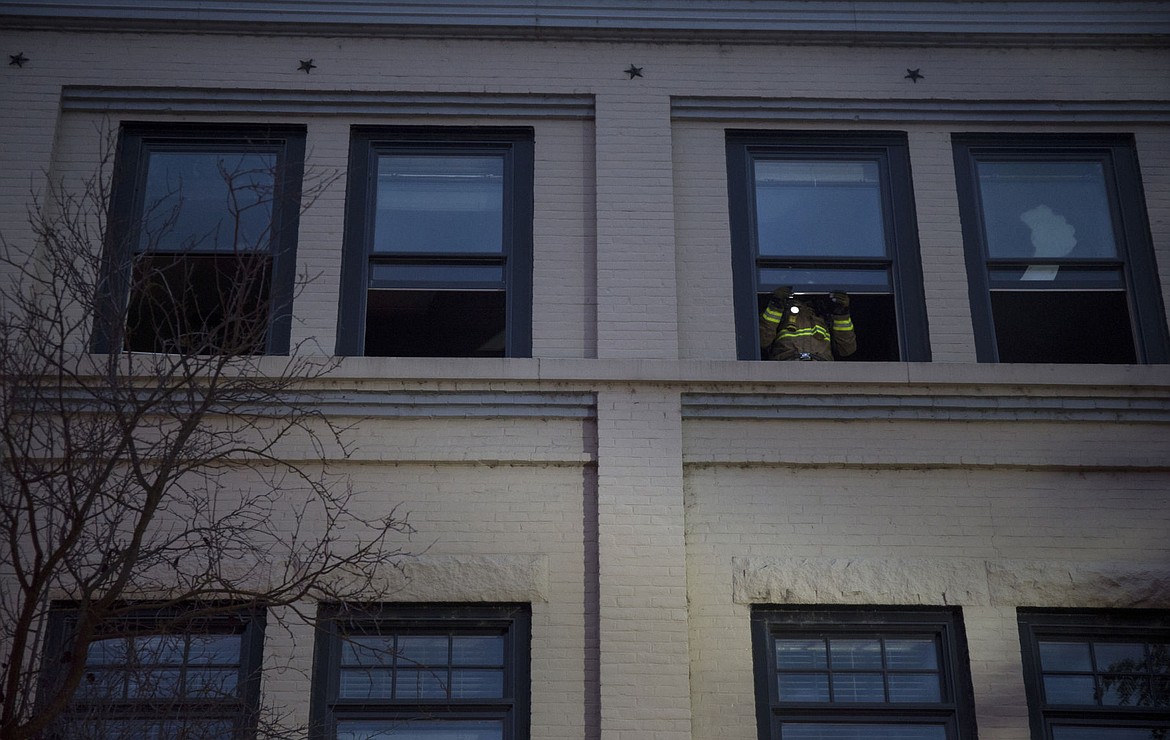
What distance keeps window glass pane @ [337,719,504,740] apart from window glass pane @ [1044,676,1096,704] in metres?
4.03

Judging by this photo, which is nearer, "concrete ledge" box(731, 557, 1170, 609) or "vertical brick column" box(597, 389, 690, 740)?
"vertical brick column" box(597, 389, 690, 740)

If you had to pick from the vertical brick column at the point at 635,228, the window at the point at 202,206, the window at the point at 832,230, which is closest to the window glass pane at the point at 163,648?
the window at the point at 202,206

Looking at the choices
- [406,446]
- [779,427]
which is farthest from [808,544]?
[406,446]

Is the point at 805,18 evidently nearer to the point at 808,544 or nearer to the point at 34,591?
the point at 808,544

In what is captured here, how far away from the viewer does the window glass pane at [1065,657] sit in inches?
418

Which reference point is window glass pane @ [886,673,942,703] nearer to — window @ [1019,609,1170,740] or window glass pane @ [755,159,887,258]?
window @ [1019,609,1170,740]

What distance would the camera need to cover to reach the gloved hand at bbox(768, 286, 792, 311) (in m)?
11.8

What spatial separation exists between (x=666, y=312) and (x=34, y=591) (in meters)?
5.76

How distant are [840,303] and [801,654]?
9.78ft

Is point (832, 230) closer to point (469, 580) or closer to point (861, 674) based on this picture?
point (861, 674)

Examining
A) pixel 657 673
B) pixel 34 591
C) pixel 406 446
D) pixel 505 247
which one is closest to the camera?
pixel 34 591

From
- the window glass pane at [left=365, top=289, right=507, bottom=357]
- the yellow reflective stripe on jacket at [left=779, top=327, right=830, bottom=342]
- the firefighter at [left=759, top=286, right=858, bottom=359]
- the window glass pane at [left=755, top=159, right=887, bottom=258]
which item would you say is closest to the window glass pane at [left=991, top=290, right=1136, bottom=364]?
the window glass pane at [left=755, top=159, right=887, bottom=258]

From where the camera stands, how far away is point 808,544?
1081 cm

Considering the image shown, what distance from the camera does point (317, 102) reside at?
1226 centimetres
